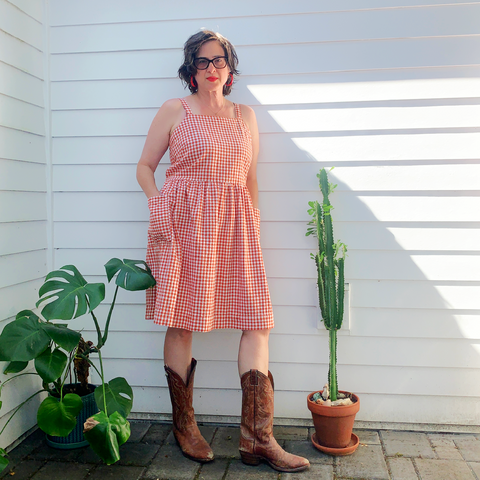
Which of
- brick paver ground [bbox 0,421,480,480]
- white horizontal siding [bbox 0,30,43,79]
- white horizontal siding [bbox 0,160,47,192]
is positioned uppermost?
white horizontal siding [bbox 0,30,43,79]

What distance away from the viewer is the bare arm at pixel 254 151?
7.32 feet

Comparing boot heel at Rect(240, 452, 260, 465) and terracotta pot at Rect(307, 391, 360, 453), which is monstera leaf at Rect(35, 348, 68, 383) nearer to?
boot heel at Rect(240, 452, 260, 465)

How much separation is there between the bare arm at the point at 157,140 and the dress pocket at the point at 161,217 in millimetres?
67

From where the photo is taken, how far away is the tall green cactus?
210cm

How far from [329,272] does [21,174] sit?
1.42 m

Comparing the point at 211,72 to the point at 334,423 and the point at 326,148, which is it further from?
the point at 334,423

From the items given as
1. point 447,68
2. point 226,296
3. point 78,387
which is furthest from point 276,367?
point 447,68

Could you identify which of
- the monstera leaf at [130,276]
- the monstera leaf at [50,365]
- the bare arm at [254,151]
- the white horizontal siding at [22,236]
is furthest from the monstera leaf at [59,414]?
the bare arm at [254,151]

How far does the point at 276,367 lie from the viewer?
94.9 inches

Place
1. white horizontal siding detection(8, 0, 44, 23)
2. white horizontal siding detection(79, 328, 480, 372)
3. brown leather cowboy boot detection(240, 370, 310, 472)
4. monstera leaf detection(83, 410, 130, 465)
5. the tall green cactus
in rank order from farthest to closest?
white horizontal siding detection(79, 328, 480, 372) → white horizontal siding detection(8, 0, 44, 23) → the tall green cactus → brown leather cowboy boot detection(240, 370, 310, 472) → monstera leaf detection(83, 410, 130, 465)

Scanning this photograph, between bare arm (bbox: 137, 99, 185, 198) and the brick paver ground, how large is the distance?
3.59 feet

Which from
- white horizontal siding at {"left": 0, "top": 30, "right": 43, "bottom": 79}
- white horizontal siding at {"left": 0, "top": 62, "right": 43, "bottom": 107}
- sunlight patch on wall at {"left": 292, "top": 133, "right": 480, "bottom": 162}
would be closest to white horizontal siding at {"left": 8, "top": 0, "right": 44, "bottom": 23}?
white horizontal siding at {"left": 0, "top": 30, "right": 43, "bottom": 79}

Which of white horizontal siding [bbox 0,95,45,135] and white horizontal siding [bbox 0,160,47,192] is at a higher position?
white horizontal siding [bbox 0,95,45,135]

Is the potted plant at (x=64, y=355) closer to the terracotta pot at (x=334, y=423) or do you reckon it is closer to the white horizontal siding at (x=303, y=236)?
the white horizontal siding at (x=303, y=236)
